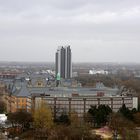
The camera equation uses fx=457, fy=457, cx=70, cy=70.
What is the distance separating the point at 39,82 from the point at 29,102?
10123mm

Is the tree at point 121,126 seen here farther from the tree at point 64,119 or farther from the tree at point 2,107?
the tree at point 2,107

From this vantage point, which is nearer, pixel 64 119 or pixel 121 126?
pixel 121 126

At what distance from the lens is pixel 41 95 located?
133ft

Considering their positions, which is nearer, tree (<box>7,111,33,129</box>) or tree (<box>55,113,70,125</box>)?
tree (<box>7,111,33,129</box>)

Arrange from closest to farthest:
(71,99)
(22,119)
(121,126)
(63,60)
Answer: (121,126) → (22,119) → (71,99) → (63,60)

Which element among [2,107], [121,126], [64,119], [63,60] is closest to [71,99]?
[64,119]

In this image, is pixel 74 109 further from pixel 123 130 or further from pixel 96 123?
pixel 123 130

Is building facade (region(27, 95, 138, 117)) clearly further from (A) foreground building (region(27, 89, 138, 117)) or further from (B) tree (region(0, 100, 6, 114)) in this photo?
(B) tree (region(0, 100, 6, 114))

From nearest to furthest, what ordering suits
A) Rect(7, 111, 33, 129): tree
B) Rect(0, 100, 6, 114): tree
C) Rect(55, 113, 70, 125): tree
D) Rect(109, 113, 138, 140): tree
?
Rect(109, 113, 138, 140): tree
Rect(7, 111, 33, 129): tree
Rect(55, 113, 70, 125): tree
Rect(0, 100, 6, 114): tree

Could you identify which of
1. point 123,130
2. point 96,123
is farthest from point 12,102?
point 123,130

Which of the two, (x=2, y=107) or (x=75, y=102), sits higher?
(x=75, y=102)

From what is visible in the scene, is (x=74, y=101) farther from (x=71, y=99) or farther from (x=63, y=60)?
(x=63, y=60)

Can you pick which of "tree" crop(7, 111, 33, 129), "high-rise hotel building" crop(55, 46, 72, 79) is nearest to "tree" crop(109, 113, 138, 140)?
"tree" crop(7, 111, 33, 129)

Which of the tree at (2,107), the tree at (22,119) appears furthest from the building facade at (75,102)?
the tree at (2,107)
